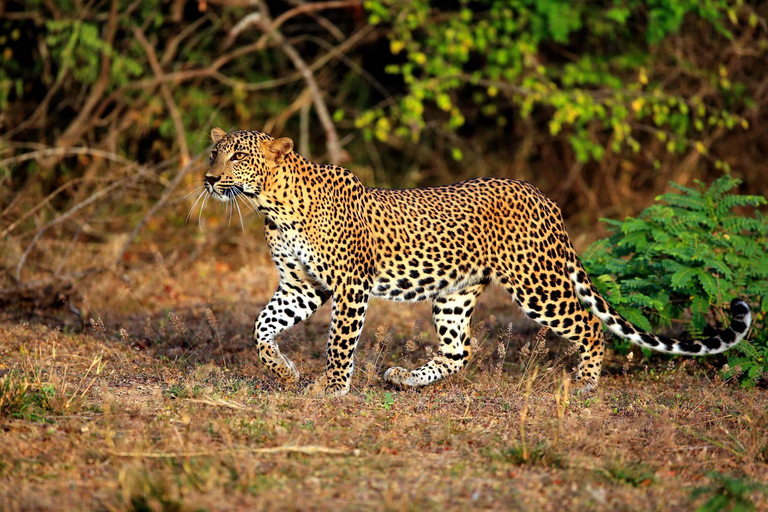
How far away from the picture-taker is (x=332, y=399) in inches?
242

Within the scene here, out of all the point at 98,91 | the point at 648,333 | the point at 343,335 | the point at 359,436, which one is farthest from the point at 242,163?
the point at 98,91

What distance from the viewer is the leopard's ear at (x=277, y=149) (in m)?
6.57

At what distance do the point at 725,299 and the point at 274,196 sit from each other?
3752 millimetres

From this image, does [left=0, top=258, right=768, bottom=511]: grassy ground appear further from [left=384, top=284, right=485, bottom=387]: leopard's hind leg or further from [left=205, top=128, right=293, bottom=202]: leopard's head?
[left=205, top=128, right=293, bottom=202]: leopard's head

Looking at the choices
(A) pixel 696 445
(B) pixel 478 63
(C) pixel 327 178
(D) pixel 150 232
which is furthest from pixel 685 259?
(B) pixel 478 63

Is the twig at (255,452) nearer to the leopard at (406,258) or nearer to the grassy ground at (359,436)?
the grassy ground at (359,436)

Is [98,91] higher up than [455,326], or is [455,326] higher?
[98,91]

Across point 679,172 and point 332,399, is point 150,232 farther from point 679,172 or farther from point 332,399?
point 679,172

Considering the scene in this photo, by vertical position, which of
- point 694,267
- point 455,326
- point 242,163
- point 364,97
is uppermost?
point 242,163

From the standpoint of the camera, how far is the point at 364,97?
15.0 metres

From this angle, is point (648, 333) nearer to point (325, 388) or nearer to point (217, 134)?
point (325, 388)

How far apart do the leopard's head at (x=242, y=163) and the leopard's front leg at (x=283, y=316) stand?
33.0 inches

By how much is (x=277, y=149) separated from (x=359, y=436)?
2.29 m

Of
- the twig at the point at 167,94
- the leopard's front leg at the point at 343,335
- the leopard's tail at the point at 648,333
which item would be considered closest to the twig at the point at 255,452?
the leopard's front leg at the point at 343,335
